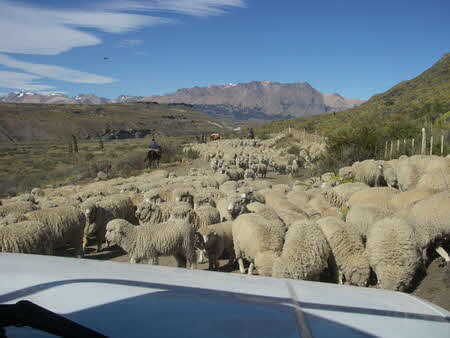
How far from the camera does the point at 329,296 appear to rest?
76.9 inches

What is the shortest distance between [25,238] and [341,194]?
24.2 ft

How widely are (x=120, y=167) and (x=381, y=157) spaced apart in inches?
654

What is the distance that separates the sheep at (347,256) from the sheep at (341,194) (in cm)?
447

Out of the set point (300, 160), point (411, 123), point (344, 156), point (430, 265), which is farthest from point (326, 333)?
point (411, 123)

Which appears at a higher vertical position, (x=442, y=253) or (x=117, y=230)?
(x=117, y=230)

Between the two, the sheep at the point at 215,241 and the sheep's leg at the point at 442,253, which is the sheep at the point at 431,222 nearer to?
the sheep's leg at the point at 442,253

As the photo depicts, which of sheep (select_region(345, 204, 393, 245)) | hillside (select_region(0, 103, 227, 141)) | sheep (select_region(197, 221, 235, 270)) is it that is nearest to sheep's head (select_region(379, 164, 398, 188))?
sheep (select_region(345, 204, 393, 245))

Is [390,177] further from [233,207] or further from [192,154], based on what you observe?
[192,154]

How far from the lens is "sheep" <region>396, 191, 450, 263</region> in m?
6.43

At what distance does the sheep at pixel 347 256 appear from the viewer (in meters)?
5.84

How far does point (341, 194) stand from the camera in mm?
10734

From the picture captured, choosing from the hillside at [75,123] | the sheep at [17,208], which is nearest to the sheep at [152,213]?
the sheep at [17,208]

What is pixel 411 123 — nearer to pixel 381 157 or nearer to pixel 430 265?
pixel 381 157

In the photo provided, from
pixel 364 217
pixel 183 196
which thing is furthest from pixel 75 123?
pixel 364 217
